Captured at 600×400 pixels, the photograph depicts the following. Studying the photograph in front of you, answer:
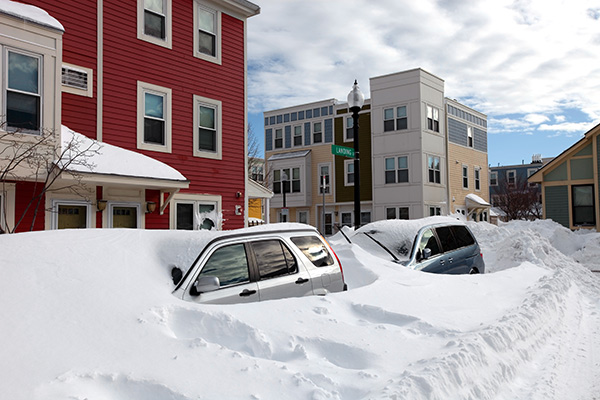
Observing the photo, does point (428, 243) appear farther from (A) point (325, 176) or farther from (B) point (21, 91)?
(A) point (325, 176)

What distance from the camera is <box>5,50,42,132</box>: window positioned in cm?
989

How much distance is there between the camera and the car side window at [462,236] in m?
10.9

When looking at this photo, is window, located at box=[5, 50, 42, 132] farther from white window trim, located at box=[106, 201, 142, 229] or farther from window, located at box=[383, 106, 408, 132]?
window, located at box=[383, 106, 408, 132]

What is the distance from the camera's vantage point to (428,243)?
10.2 m

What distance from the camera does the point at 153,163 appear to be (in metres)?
12.8

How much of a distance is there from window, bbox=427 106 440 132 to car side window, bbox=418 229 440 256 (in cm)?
2155

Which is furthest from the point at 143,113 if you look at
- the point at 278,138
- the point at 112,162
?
the point at 278,138

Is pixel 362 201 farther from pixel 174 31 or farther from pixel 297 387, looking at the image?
pixel 297 387

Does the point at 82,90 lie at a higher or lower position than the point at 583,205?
higher

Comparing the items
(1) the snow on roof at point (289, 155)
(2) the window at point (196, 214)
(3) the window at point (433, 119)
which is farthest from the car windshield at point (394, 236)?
(1) the snow on roof at point (289, 155)

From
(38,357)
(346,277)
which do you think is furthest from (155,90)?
(38,357)

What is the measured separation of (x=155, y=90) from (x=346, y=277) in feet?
27.8

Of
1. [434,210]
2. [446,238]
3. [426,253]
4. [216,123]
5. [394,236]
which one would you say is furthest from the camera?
[434,210]

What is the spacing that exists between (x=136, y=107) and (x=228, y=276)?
946 cm
